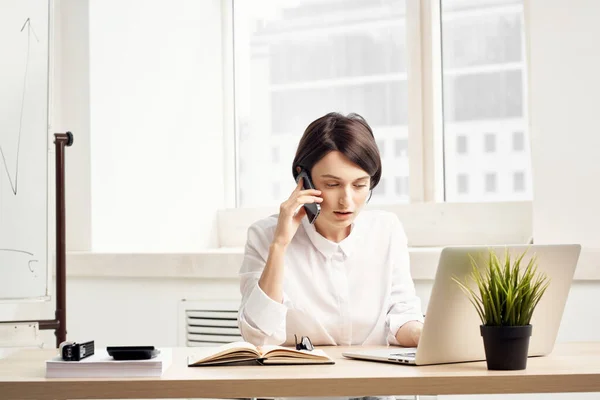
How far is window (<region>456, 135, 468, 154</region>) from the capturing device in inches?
130

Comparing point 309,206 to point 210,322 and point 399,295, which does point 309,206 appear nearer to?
point 399,295

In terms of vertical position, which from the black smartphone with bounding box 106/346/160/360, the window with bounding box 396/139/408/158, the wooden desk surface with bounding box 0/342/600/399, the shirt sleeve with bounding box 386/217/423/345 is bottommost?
the wooden desk surface with bounding box 0/342/600/399

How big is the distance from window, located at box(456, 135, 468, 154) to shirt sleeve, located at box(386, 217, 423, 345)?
1189 mm

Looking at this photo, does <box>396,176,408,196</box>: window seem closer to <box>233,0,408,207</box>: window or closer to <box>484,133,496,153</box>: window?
<box>233,0,408,207</box>: window

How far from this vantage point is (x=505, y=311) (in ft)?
4.81

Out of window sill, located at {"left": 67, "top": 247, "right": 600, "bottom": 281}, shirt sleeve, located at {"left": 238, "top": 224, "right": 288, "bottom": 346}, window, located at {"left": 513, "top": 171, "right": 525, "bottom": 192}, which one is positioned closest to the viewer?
shirt sleeve, located at {"left": 238, "top": 224, "right": 288, "bottom": 346}

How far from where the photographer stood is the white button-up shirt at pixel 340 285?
2.02 metres

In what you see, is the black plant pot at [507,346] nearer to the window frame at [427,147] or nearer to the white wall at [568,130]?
the white wall at [568,130]

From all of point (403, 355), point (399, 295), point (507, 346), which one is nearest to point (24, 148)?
point (399, 295)

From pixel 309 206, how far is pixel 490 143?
147 cm

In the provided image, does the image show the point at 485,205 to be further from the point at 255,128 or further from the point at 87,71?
the point at 87,71

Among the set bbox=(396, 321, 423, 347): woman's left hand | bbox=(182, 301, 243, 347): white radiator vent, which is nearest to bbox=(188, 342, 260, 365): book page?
bbox=(396, 321, 423, 347): woman's left hand

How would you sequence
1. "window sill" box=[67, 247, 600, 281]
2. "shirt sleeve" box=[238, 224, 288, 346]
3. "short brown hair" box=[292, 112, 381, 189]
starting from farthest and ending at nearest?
"window sill" box=[67, 247, 600, 281]
"short brown hair" box=[292, 112, 381, 189]
"shirt sleeve" box=[238, 224, 288, 346]

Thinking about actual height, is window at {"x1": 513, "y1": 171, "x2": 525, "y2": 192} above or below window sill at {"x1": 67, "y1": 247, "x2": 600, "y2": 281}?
above
